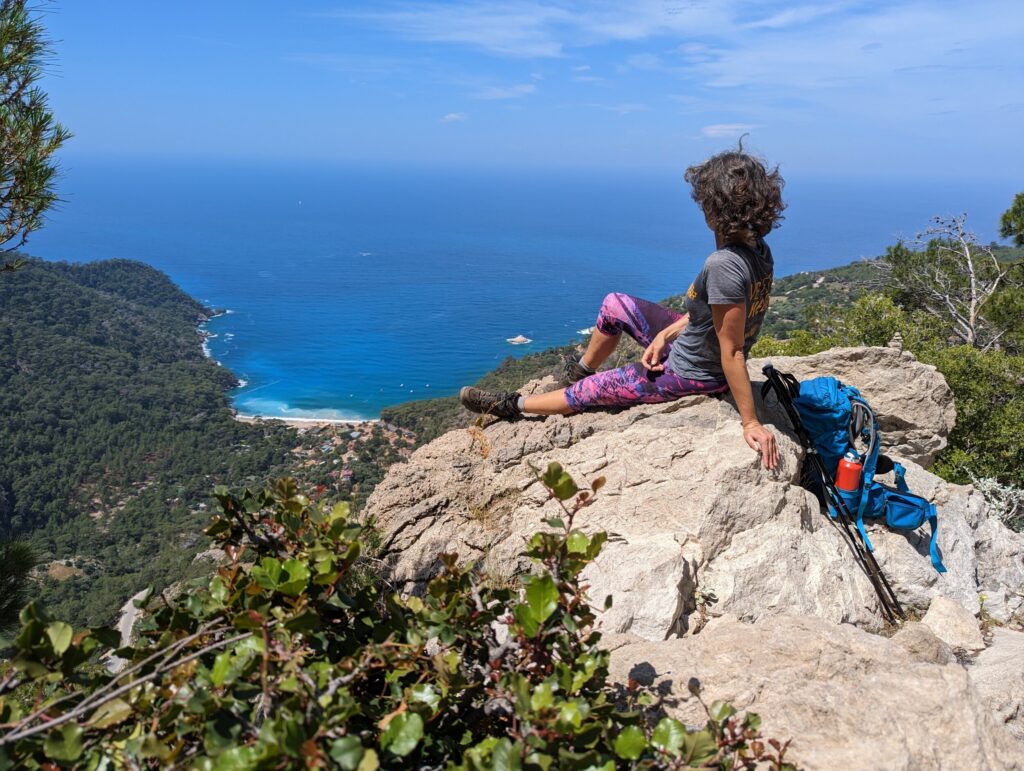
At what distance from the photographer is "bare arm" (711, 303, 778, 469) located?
11.8 feet

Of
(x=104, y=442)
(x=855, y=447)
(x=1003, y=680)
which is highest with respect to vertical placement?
(x=855, y=447)

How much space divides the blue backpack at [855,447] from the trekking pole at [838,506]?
0.05 m

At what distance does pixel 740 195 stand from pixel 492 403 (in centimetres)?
221

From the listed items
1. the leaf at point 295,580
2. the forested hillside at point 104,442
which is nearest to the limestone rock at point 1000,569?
the leaf at point 295,580

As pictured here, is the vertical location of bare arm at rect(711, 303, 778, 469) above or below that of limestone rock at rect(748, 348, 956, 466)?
above

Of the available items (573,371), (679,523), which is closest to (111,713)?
(679,523)

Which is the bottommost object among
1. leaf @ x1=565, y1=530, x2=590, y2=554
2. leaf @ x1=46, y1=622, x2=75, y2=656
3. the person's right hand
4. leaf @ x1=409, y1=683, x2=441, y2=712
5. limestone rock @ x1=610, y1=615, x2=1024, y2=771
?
limestone rock @ x1=610, y1=615, x2=1024, y2=771

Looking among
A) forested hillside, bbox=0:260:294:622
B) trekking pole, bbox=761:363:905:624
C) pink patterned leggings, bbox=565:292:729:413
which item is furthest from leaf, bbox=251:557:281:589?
forested hillside, bbox=0:260:294:622

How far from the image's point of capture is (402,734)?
1.31 meters

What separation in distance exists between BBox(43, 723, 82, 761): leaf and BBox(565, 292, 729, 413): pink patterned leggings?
11.7 feet

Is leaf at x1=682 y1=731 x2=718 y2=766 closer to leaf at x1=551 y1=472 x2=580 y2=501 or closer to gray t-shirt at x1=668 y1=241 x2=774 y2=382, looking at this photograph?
leaf at x1=551 y1=472 x2=580 y2=501

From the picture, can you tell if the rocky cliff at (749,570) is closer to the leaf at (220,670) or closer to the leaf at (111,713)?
the leaf at (220,670)

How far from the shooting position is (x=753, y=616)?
126 inches

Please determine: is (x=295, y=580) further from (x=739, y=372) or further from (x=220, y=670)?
(x=739, y=372)
